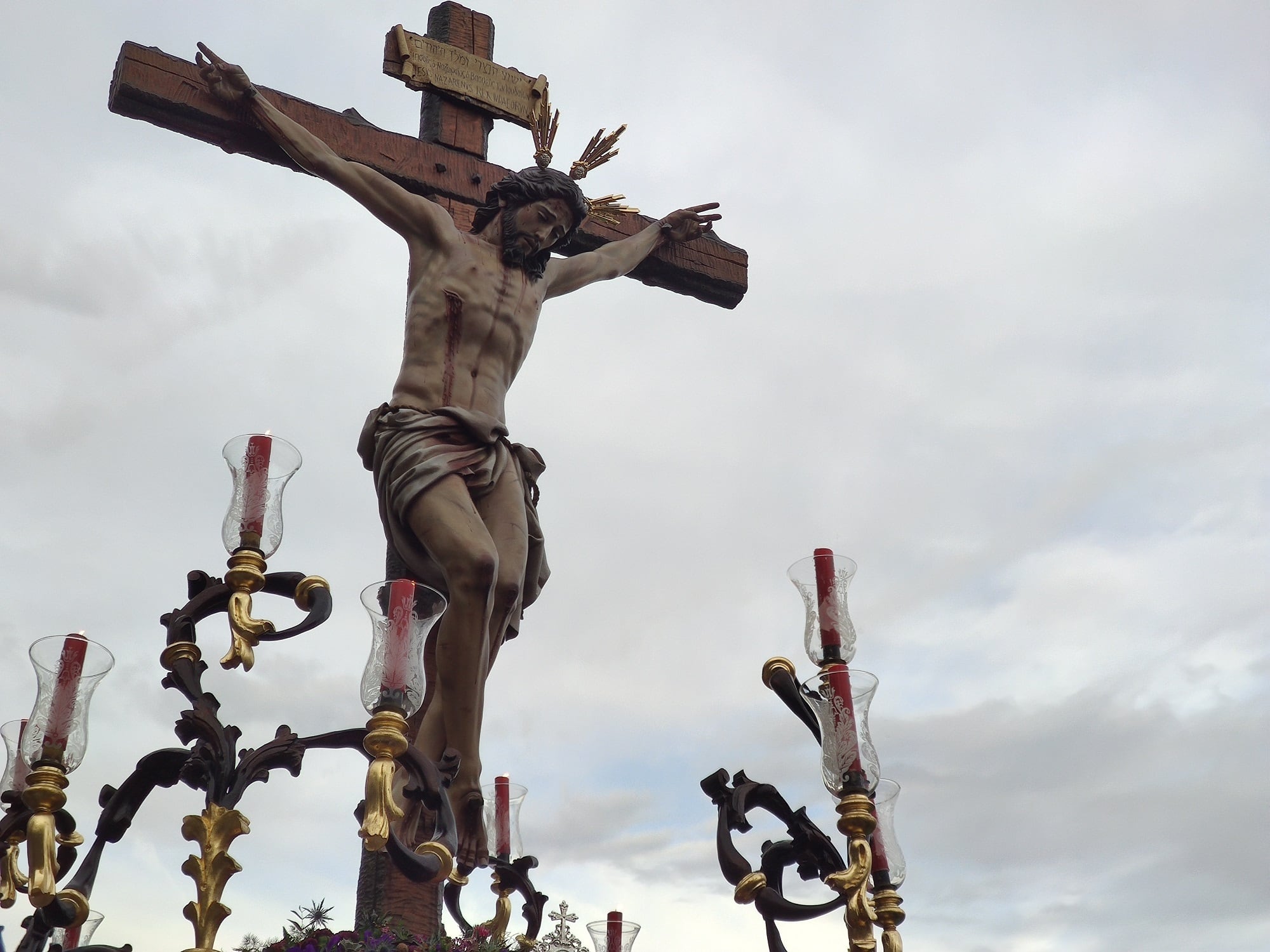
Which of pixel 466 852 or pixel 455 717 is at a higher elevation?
pixel 455 717

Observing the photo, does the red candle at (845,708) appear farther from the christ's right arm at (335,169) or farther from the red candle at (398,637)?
the christ's right arm at (335,169)

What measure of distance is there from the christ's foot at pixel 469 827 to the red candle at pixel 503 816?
2.20ft

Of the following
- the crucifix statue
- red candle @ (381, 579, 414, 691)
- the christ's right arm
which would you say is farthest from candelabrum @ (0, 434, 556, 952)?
the christ's right arm

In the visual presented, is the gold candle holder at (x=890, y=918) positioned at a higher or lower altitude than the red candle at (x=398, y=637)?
lower

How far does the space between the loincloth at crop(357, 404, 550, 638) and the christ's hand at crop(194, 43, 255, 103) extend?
146cm

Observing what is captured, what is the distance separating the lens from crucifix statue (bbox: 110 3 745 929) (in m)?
5.70

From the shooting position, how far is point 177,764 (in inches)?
182

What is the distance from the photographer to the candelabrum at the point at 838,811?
506 cm

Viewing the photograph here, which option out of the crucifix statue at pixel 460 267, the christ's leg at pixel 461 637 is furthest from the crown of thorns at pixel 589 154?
the christ's leg at pixel 461 637

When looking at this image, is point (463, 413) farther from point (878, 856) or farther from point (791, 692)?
point (878, 856)

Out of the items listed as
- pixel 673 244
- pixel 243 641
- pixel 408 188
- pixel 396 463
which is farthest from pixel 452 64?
pixel 243 641

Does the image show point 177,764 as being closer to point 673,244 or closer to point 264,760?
point 264,760

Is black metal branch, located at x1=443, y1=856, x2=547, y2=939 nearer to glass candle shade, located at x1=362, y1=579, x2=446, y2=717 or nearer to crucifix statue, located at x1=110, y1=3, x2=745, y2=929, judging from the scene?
crucifix statue, located at x1=110, y1=3, x2=745, y2=929

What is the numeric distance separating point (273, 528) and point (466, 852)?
1.27 m
